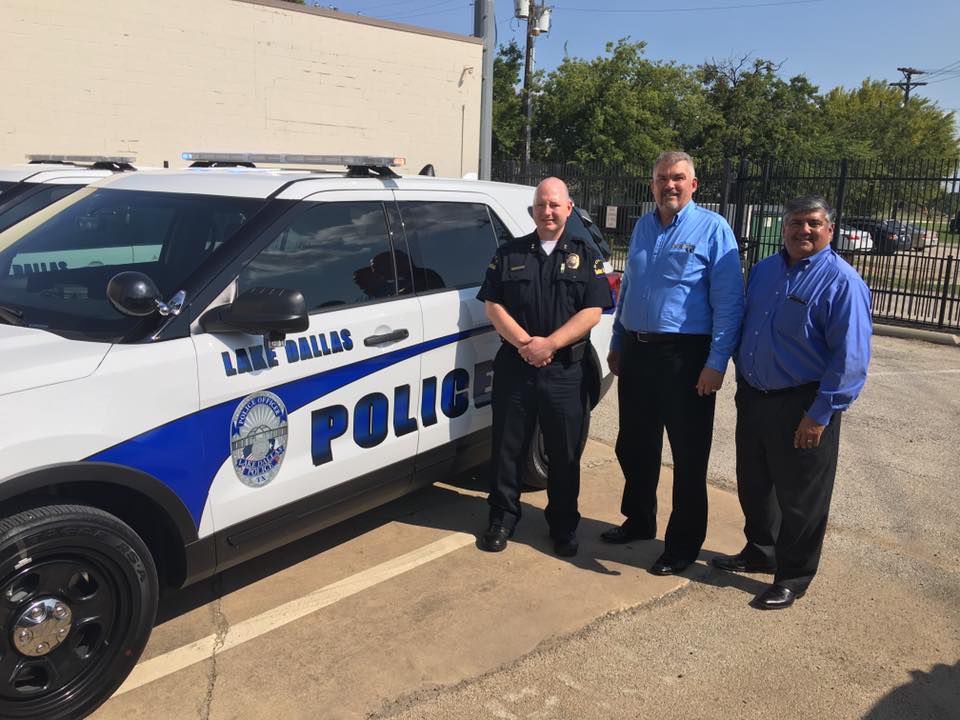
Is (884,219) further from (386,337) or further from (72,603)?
(72,603)

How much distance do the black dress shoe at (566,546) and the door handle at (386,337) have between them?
1.36 meters

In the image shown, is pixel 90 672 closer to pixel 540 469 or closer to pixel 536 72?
pixel 540 469

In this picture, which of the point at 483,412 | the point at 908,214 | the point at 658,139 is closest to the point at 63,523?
the point at 483,412

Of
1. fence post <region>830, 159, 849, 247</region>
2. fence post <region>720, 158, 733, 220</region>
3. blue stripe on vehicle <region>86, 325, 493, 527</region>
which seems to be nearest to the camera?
blue stripe on vehicle <region>86, 325, 493, 527</region>

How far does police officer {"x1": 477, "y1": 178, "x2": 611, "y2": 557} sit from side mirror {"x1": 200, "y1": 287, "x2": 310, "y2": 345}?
1.21 meters

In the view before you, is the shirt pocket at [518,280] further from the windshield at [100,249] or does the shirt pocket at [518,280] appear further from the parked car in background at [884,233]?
the parked car in background at [884,233]

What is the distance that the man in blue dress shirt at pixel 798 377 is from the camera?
3.16m

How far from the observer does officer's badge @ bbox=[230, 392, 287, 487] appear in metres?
2.86

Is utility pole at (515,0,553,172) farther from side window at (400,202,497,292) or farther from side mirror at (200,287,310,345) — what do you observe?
side mirror at (200,287,310,345)

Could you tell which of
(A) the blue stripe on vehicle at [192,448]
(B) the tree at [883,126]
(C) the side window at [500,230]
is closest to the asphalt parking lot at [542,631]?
(A) the blue stripe on vehicle at [192,448]

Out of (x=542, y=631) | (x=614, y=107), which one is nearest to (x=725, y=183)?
(x=542, y=631)

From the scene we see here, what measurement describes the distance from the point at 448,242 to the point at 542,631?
1883 millimetres

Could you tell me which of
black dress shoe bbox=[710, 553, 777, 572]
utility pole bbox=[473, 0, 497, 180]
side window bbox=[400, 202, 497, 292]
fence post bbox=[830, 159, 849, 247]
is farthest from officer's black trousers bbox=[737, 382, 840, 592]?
utility pole bbox=[473, 0, 497, 180]

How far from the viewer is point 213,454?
2.77 m
